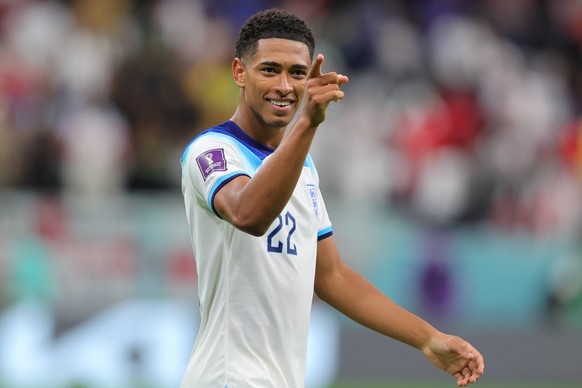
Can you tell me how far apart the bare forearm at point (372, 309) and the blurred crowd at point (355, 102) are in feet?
23.1

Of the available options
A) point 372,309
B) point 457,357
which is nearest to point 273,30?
point 372,309

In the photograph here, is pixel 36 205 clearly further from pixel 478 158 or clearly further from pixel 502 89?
pixel 502 89

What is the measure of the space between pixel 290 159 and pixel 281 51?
2.15 feet

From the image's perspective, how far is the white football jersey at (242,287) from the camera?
4.46 meters

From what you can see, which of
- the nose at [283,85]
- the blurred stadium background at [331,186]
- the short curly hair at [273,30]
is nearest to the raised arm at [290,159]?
the nose at [283,85]

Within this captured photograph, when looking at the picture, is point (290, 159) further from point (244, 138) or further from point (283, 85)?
point (244, 138)

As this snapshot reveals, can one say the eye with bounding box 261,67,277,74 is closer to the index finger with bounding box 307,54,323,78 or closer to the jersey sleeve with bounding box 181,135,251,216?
the jersey sleeve with bounding box 181,135,251,216

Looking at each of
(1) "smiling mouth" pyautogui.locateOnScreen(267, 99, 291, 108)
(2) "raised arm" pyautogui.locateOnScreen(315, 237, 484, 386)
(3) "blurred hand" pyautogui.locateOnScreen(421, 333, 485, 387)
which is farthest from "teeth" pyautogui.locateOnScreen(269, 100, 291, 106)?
(3) "blurred hand" pyautogui.locateOnScreen(421, 333, 485, 387)

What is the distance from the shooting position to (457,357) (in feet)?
15.5

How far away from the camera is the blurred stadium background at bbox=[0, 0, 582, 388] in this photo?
10.7 metres

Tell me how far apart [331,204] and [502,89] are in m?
3.18

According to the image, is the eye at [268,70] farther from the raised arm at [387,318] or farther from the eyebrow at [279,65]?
the raised arm at [387,318]

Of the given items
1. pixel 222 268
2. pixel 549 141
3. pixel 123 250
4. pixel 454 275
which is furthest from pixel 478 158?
pixel 222 268

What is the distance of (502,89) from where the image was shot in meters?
13.8
